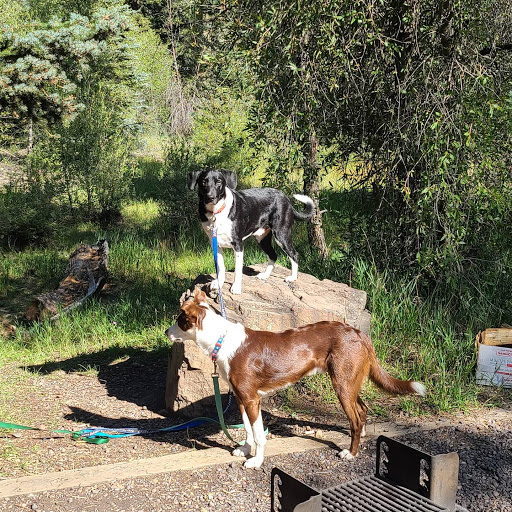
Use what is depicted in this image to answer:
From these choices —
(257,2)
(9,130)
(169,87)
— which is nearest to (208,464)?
(257,2)

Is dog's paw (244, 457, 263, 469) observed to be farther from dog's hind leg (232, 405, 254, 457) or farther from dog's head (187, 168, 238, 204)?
dog's head (187, 168, 238, 204)

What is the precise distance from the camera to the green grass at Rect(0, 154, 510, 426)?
5566 mm

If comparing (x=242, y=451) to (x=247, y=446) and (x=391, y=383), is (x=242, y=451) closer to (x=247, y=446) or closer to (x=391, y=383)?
(x=247, y=446)

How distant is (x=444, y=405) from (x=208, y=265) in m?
5.09

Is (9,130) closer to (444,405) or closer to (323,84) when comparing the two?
(323,84)

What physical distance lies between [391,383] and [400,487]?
1.42 m

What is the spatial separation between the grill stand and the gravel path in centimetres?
91

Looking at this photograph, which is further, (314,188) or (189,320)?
(314,188)

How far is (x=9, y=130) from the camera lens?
13.7 metres

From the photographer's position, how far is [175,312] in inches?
287

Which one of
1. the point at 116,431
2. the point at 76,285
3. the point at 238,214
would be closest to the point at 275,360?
the point at 116,431

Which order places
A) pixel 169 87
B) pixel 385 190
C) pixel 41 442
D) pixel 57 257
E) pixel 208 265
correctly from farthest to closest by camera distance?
1. pixel 169 87
2. pixel 57 257
3. pixel 208 265
4. pixel 385 190
5. pixel 41 442

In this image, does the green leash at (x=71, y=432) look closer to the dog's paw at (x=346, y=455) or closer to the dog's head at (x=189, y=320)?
the dog's head at (x=189, y=320)

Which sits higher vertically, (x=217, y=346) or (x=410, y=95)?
(x=410, y=95)
